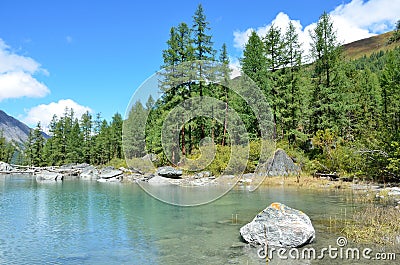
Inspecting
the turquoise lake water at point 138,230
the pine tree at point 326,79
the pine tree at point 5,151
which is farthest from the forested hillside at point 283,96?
the pine tree at point 5,151

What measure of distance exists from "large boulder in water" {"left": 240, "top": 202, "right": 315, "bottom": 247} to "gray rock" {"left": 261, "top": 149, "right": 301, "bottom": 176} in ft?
66.9

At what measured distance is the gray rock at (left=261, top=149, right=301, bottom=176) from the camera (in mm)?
30125

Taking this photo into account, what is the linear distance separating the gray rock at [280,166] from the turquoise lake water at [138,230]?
9.71m

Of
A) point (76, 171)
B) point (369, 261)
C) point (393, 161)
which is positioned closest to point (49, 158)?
point (76, 171)

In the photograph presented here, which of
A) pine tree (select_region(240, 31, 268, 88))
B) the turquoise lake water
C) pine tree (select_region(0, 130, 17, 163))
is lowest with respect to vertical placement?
the turquoise lake water

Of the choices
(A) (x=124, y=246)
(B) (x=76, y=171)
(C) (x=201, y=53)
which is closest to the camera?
(A) (x=124, y=246)

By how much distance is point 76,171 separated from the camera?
2108 inches

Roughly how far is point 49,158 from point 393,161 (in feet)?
216

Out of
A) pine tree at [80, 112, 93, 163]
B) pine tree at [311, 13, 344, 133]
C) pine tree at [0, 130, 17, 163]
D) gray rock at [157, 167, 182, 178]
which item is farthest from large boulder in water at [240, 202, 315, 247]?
pine tree at [0, 130, 17, 163]

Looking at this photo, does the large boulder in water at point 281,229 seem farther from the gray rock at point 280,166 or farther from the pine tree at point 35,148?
the pine tree at point 35,148

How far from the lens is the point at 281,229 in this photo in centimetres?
962

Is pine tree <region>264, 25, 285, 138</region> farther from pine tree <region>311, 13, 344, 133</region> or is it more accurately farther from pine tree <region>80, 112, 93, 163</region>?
pine tree <region>80, 112, 93, 163</region>

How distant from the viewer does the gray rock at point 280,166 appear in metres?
30.1

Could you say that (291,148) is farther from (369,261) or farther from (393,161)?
(369,261)
